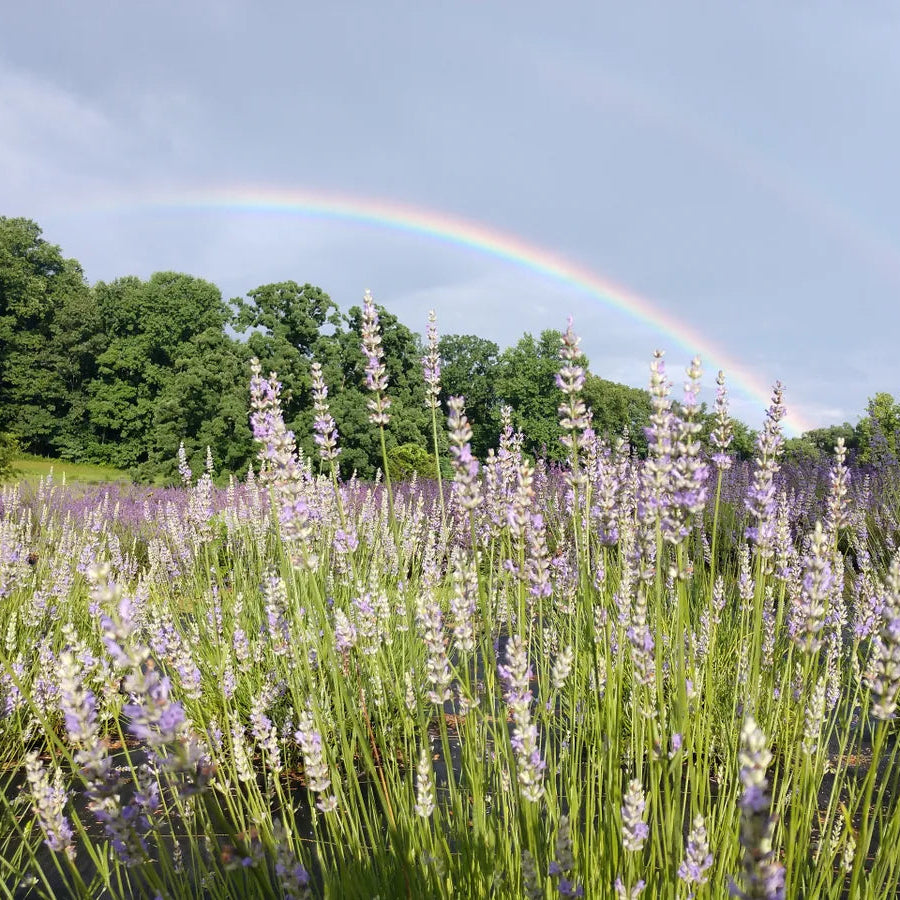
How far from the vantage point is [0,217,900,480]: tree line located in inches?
971

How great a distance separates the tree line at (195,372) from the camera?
24.7 meters

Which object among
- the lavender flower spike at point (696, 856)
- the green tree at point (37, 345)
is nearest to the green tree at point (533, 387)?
the green tree at point (37, 345)

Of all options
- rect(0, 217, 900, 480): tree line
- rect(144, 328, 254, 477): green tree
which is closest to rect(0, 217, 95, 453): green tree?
rect(0, 217, 900, 480): tree line

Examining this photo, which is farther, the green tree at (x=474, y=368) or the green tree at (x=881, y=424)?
the green tree at (x=474, y=368)

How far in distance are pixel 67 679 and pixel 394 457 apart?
54.6ft

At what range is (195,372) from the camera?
940 inches

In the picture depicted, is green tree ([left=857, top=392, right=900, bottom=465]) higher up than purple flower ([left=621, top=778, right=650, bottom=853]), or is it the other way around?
green tree ([left=857, top=392, right=900, bottom=465])

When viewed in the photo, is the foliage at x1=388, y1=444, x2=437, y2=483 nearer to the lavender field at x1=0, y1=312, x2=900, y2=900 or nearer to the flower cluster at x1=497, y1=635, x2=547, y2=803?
the lavender field at x1=0, y1=312, x2=900, y2=900

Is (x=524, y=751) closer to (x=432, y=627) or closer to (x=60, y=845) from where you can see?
(x=432, y=627)

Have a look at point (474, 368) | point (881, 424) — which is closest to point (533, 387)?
point (474, 368)

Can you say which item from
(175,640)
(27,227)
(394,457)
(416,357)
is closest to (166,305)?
(27,227)

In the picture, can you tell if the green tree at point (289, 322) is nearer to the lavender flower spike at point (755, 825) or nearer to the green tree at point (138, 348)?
the green tree at point (138, 348)

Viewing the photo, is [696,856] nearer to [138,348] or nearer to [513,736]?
[513,736]

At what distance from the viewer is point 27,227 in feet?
118
